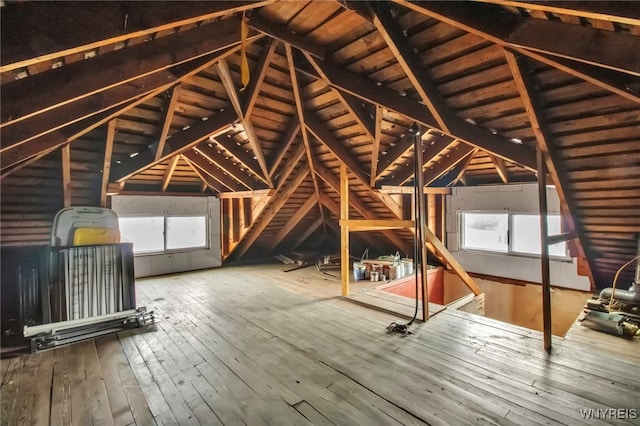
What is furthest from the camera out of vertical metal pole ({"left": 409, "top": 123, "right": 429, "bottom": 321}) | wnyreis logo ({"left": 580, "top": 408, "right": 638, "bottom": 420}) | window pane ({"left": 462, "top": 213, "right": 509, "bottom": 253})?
window pane ({"left": 462, "top": 213, "right": 509, "bottom": 253})

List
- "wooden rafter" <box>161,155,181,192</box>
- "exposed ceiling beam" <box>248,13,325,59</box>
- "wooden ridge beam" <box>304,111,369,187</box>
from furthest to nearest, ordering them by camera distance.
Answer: "wooden rafter" <box>161,155,181,192</box>, "wooden ridge beam" <box>304,111,369,187</box>, "exposed ceiling beam" <box>248,13,325,59</box>

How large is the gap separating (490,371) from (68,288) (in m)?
4.77

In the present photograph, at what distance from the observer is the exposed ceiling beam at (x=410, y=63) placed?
234cm

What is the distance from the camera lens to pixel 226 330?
3752 millimetres

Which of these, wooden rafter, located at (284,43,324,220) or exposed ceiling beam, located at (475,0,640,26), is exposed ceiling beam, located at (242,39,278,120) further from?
exposed ceiling beam, located at (475,0,640,26)

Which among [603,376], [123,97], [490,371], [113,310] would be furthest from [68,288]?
[603,376]

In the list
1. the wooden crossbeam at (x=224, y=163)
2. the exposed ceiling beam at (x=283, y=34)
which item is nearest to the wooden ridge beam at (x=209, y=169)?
the wooden crossbeam at (x=224, y=163)

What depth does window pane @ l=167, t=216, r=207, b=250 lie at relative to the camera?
7066 millimetres

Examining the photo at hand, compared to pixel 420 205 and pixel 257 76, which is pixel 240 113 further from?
pixel 420 205

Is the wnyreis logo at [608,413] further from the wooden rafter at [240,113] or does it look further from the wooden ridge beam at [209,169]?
the wooden ridge beam at [209,169]

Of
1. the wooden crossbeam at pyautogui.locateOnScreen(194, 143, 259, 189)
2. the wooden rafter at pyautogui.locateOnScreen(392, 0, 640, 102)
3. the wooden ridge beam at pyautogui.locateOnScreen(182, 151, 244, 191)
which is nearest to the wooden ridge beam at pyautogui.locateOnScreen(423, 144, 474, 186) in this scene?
the wooden rafter at pyautogui.locateOnScreen(392, 0, 640, 102)

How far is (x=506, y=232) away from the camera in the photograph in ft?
19.4

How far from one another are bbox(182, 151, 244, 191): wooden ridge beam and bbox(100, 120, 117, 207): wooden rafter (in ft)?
4.53

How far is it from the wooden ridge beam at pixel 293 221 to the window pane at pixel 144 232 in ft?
9.41
